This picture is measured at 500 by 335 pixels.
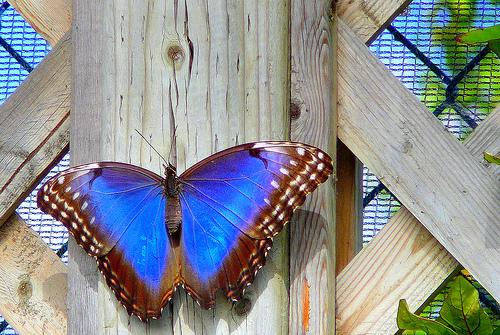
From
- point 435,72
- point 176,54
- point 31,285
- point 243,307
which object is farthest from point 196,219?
point 435,72

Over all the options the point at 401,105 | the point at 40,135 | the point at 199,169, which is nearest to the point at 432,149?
the point at 401,105

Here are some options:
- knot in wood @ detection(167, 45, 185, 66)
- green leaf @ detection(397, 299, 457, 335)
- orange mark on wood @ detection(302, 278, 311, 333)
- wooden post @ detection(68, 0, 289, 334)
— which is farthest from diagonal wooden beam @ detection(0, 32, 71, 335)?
green leaf @ detection(397, 299, 457, 335)

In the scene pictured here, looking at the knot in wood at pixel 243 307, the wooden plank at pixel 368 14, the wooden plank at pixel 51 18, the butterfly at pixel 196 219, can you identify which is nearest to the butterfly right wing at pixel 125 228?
the butterfly at pixel 196 219

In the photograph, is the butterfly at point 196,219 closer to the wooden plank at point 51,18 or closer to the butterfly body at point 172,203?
the butterfly body at point 172,203

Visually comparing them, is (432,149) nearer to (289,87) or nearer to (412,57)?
(289,87)

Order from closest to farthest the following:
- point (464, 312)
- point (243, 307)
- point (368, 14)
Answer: point (464, 312) → point (243, 307) → point (368, 14)

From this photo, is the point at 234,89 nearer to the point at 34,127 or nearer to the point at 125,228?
the point at 125,228
